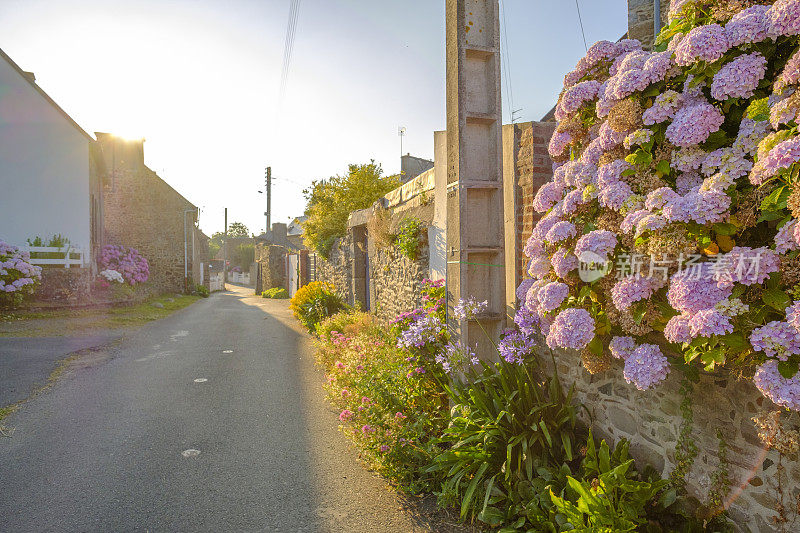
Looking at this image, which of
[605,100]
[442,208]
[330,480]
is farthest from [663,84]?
[330,480]

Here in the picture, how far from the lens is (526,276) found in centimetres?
416

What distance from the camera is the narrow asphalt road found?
127 inches

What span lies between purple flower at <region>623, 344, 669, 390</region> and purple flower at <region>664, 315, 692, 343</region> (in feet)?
0.95

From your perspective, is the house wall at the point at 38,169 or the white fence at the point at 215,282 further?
the white fence at the point at 215,282

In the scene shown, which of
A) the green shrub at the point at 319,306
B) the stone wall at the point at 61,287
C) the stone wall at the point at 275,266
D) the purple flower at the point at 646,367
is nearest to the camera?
the purple flower at the point at 646,367

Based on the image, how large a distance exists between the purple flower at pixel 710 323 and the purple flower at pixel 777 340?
0.11 metres

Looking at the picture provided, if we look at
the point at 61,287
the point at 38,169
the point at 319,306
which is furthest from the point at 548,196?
the point at 38,169

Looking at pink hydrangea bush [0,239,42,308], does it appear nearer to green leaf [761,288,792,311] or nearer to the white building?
the white building

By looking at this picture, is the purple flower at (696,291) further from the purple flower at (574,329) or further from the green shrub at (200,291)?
the green shrub at (200,291)

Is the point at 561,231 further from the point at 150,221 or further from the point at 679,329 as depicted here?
the point at 150,221

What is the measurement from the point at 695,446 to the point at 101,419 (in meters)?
5.82

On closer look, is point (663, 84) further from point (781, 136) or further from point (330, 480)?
point (330, 480)

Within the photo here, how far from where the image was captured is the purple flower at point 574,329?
279 cm

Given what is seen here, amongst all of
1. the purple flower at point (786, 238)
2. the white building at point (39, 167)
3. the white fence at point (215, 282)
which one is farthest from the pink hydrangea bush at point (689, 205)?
the white fence at point (215, 282)
